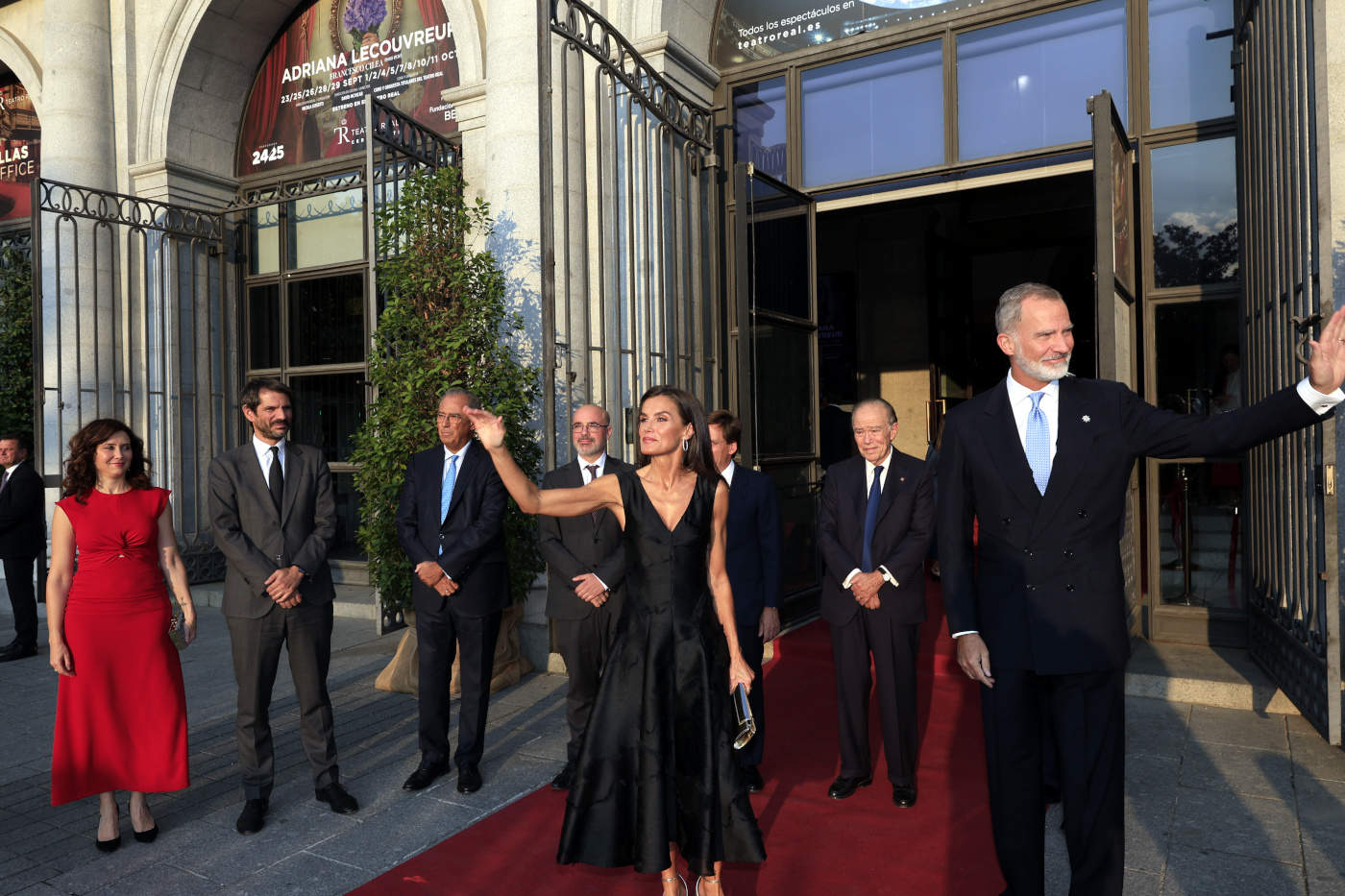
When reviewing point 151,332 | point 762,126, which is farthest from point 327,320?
point 762,126

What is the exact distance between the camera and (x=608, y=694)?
3018mm

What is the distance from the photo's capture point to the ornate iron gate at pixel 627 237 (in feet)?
20.6

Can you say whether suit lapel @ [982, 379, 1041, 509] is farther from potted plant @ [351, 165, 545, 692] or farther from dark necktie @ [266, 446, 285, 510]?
potted plant @ [351, 165, 545, 692]

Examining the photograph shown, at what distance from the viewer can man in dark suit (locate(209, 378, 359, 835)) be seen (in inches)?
157

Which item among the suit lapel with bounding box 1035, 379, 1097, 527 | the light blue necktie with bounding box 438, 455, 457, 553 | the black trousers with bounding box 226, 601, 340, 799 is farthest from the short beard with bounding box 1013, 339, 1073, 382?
the black trousers with bounding box 226, 601, 340, 799

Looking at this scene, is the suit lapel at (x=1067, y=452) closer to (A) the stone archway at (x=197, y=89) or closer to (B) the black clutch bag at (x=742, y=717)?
(B) the black clutch bag at (x=742, y=717)

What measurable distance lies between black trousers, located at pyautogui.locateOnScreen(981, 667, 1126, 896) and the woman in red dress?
10.5 ft

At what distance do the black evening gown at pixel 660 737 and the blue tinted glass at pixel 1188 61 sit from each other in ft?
16.3

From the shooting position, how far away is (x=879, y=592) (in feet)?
13.8

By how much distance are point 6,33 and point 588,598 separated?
11.7 metres

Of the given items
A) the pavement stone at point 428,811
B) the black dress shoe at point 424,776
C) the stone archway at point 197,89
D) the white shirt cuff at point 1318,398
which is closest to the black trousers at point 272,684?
the pavement stone at point 428,811

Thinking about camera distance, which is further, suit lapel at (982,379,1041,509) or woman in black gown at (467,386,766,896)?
woman in black gown at (467,386,766,896)

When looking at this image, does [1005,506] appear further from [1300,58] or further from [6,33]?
[6,33]

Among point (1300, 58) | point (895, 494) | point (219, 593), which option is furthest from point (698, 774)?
point (219, 593)
